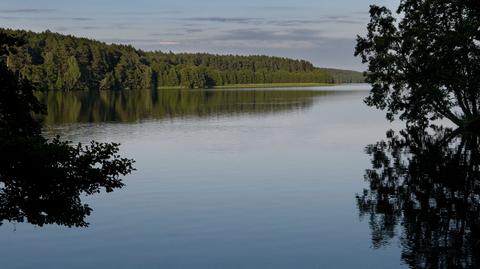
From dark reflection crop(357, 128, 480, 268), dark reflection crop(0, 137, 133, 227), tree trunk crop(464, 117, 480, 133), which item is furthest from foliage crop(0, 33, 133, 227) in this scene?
tree trunk crop(464, 117, 480, 133)

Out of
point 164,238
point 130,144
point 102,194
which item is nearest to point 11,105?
point 164,238

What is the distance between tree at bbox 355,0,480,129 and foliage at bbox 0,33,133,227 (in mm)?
42895

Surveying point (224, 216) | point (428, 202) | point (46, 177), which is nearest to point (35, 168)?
point (46, 177)

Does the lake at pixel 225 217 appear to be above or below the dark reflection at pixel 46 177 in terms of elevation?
below

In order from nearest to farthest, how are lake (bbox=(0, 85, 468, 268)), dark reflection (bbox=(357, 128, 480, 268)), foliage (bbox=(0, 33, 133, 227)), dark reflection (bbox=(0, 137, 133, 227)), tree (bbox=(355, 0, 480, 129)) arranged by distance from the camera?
dark reflection (bbox=(0, 137, 133, 227)), foliage (bbox=(0, 33, 133, 227)), lake (bbox=(0, 85, 468, 268)), dark reflection (bbox=(357, 128, 480, 268)), tree (bbox=(355, 0, 480, 129))

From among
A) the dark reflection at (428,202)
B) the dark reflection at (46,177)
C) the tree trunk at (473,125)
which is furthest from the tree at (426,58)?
the dark reflection at (46,177)

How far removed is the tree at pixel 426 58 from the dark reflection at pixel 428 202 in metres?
6.76

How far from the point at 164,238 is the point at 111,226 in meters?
3.42

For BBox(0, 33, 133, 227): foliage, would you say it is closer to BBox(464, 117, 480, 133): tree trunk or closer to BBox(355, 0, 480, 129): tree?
BBox(355, 0, 480, 129): tree

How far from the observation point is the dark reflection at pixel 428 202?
23.0m

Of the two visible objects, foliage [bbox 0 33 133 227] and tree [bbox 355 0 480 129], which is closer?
foliage [bbox 0 33 133 227]

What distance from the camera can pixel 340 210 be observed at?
30375 mm

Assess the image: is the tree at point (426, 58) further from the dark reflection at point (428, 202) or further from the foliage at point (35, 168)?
the foliage at point (35, 168)

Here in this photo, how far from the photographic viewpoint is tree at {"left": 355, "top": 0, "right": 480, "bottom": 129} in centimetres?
5616
